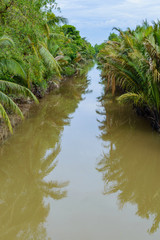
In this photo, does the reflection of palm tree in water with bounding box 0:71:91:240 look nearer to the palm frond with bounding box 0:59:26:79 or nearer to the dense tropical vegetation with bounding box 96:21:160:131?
the palm frond with bounding box 0:59:26:79

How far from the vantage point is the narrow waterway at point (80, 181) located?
4.54m

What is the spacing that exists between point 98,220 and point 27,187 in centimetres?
205

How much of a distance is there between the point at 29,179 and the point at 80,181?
1.30m

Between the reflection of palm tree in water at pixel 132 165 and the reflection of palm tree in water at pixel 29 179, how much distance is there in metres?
1.38

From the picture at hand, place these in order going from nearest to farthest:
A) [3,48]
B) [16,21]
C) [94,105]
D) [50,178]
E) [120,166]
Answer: [50,178] → [120,166] → [3,48] → [16,21] → [94,105]

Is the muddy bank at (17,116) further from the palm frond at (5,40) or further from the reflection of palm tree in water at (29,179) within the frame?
the palm frond at (5,40)

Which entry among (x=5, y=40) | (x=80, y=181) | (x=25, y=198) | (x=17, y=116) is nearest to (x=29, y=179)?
(x=25, y=198)

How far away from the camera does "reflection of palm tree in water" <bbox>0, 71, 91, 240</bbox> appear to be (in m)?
4.63

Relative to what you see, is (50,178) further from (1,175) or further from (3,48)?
(3,48)

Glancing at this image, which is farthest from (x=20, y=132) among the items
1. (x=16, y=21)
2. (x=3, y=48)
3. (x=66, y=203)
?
(x=66, y=203)

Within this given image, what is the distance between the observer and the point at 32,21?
9.33 m

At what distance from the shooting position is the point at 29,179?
633 cm

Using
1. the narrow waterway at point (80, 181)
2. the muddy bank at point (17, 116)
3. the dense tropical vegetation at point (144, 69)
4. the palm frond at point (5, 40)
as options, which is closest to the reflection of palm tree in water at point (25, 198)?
the narrow waterway at point (80, 181)

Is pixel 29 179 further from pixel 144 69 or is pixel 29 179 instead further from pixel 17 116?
pixel 144 69
